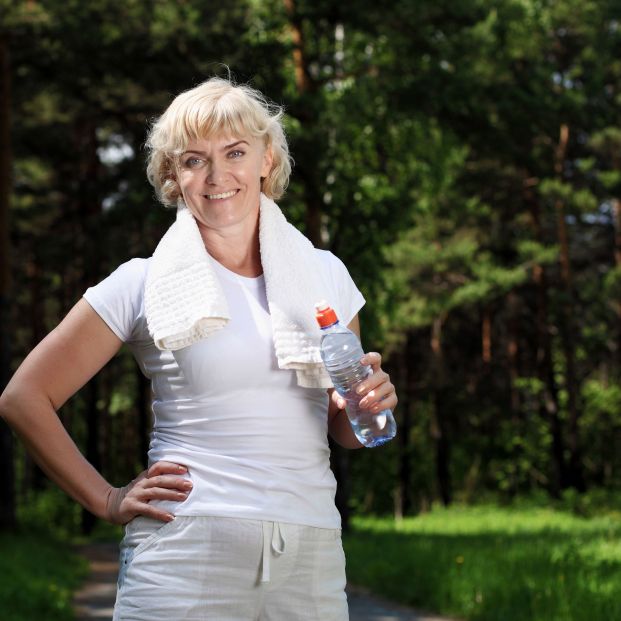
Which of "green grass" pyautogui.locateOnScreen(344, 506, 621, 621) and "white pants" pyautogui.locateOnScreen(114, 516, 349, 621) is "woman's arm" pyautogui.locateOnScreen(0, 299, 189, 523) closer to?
"white pants" pyautogui.locateOnScreen(114, 516, 349, 621)

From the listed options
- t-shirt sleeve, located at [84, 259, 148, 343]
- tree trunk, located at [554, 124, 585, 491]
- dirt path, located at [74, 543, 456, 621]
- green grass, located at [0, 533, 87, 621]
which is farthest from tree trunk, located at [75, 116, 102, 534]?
t-shirt sleeve, located at [84, 259, 148, 343]

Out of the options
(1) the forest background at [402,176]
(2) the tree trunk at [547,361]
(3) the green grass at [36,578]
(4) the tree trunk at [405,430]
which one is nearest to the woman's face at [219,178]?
(3) the green grass at [36,578]

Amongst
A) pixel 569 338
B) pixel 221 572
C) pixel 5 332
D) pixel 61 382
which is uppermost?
pixel 569 338

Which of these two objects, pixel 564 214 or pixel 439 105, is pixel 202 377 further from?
pixel 564 214

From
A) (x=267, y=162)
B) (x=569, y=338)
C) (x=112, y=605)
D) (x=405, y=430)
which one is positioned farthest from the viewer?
(x=405, y=430)

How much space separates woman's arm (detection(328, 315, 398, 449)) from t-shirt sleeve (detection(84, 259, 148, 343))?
1.77 ft

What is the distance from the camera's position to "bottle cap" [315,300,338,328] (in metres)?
2.97

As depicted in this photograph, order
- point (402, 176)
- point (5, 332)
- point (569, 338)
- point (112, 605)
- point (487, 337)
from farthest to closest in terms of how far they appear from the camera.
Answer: point (487, 337), point (569, 338), point (402, 176), point (5, 332), point (112, 605)

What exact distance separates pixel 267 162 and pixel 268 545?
40.9 inches

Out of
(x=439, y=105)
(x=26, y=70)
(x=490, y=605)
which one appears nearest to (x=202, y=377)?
(x=490, y=605)

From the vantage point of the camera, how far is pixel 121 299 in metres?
2.99

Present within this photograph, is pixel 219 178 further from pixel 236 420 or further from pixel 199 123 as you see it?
pixel 236 420

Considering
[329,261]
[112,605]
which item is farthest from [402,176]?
[329,261]

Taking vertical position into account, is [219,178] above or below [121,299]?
above
